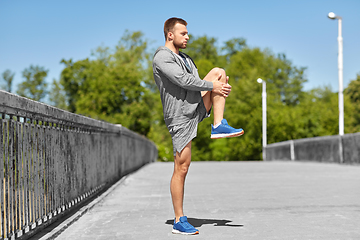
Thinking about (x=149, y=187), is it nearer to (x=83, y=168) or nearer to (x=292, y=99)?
(x=83, y=168)

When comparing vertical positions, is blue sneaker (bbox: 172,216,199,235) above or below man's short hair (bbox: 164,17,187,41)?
below

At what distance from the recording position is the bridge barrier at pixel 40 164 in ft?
12.4

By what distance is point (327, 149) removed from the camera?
1827 centimetres

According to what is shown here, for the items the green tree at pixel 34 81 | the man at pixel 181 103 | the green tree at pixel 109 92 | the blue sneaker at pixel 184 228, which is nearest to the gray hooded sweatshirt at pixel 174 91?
the man at pixel 181 103

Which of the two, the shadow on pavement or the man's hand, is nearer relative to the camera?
the man's hand

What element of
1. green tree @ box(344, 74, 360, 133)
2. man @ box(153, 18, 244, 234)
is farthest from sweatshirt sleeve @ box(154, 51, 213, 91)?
green tree @ box(344, 74, 360, 133)

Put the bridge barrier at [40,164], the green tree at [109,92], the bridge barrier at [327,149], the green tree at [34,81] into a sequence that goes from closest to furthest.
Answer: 1. the bridge barrier at [40,164]
2. the bridge barrier at [327,149]
3. the green tree at [109,92]
4. the green tree at [34,81]

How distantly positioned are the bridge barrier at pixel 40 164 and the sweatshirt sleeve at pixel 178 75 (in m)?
1.17

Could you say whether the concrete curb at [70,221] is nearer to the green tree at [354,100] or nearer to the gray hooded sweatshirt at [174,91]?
the gray hooded sweatshirt at [174,91]

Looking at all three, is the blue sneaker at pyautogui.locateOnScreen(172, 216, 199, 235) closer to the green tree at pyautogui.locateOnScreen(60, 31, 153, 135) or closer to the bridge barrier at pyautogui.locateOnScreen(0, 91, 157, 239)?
the bridge barrier at pyautogui.locateOnScreen(0, 91, 157, 239)

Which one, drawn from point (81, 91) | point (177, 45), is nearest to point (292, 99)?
Answer: point (81, 91)

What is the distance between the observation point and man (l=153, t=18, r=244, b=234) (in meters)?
4.57

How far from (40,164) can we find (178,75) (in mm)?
1463

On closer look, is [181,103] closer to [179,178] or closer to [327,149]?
[179,178]
